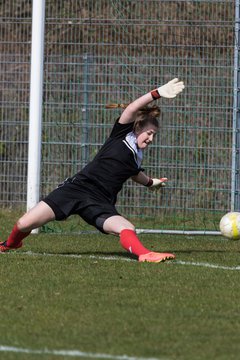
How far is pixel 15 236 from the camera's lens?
912 cm

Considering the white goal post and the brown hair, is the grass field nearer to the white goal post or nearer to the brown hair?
the brown hair

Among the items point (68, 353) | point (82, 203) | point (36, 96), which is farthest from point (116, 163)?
point (68, 353)

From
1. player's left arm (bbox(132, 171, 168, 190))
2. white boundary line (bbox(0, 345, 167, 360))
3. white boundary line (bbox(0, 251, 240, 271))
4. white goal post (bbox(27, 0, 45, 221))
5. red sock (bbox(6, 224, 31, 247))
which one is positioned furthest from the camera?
white goal post (bbox(27, 0, 45, 221))

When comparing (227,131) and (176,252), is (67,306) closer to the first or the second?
(176,252)

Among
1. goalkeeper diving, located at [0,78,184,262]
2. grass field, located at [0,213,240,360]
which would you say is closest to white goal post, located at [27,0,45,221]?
grass field, located at [0,213,240,360]

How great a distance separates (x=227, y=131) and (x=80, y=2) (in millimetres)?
3441

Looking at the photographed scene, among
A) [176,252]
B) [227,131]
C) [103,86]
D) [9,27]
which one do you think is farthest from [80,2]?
[176,252]

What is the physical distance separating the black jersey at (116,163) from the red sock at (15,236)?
720mm

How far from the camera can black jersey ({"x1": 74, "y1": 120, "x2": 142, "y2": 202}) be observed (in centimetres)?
888

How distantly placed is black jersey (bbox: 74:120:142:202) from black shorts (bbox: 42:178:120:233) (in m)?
0.07

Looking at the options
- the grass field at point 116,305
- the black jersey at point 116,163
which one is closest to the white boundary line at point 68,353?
the grass field at point 116,305

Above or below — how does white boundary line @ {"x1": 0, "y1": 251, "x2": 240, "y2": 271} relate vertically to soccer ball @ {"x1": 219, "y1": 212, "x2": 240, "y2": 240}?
below

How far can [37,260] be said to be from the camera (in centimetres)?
869

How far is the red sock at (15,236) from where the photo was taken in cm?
905
